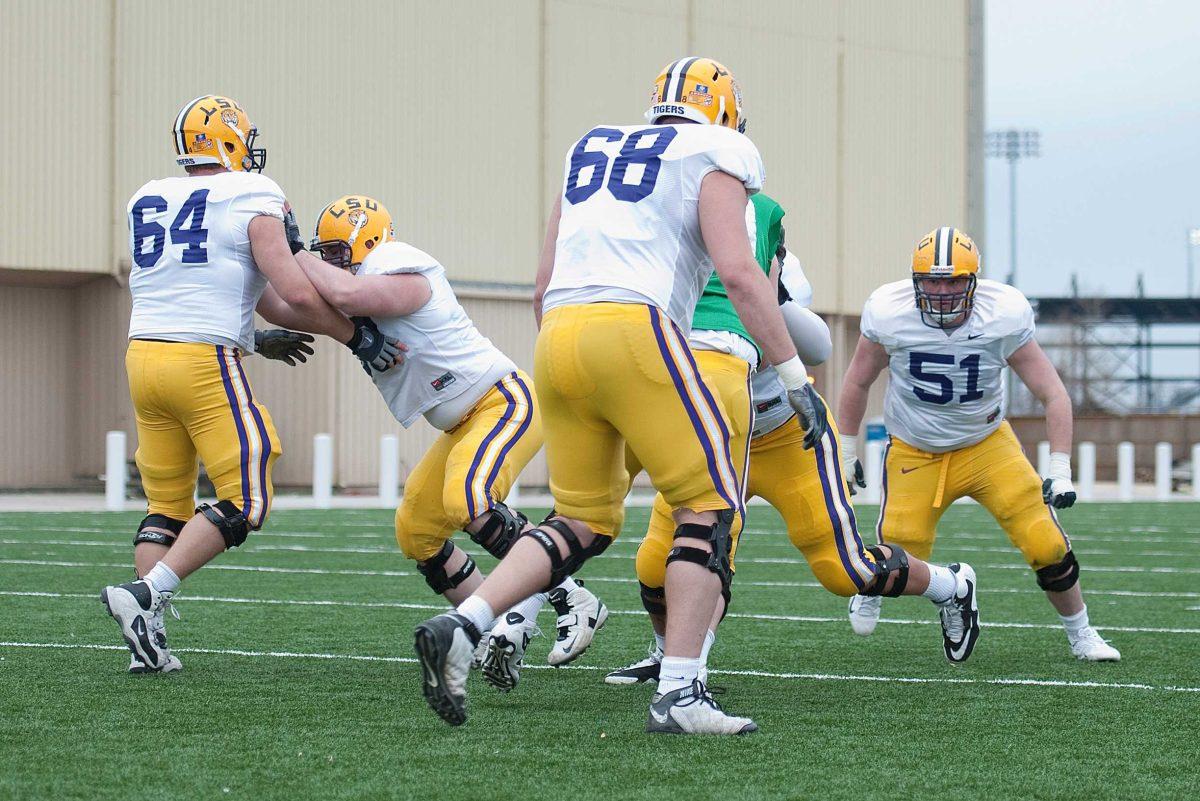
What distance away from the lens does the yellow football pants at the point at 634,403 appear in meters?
4.19

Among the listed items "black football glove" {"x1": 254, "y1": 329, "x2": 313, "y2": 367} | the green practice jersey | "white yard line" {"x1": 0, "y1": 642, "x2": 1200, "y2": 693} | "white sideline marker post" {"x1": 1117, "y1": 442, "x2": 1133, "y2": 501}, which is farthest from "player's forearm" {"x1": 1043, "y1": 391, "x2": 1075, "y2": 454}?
"white sideline marker post" {"x1": 1117, "y1": 442, "x2": 1133, "y2": 501}

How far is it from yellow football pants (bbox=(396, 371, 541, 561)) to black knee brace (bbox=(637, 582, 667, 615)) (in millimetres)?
597

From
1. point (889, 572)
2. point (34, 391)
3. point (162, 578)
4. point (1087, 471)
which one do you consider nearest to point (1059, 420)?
point (889, 572)

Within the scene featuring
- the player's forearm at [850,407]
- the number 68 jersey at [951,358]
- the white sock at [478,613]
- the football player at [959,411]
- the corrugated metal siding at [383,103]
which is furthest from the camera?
the corrugated metal siding at [383,103]

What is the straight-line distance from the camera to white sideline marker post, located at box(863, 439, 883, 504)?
66.9ft

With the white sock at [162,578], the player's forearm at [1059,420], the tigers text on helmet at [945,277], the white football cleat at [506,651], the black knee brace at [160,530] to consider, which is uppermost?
the tigers text on helmet at [945,277]

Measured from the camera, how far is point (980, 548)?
479 inches

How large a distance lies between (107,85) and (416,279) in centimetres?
1609

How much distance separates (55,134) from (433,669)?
1770 cm

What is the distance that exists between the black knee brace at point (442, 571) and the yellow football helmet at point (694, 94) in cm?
190

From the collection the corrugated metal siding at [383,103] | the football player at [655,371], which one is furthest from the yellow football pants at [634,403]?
the corrugated metal siding at [383,103]

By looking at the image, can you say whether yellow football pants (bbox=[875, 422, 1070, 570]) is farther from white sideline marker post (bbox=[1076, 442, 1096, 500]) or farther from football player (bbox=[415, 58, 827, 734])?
white sideline marker post (bbox=[1076, 442, 1096, 500])

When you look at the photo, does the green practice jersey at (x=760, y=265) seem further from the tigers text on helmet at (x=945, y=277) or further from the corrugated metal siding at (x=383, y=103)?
the corrugated metal siding at (x=383, y=103)

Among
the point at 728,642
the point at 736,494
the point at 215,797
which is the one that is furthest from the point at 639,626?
the point at 215,797
